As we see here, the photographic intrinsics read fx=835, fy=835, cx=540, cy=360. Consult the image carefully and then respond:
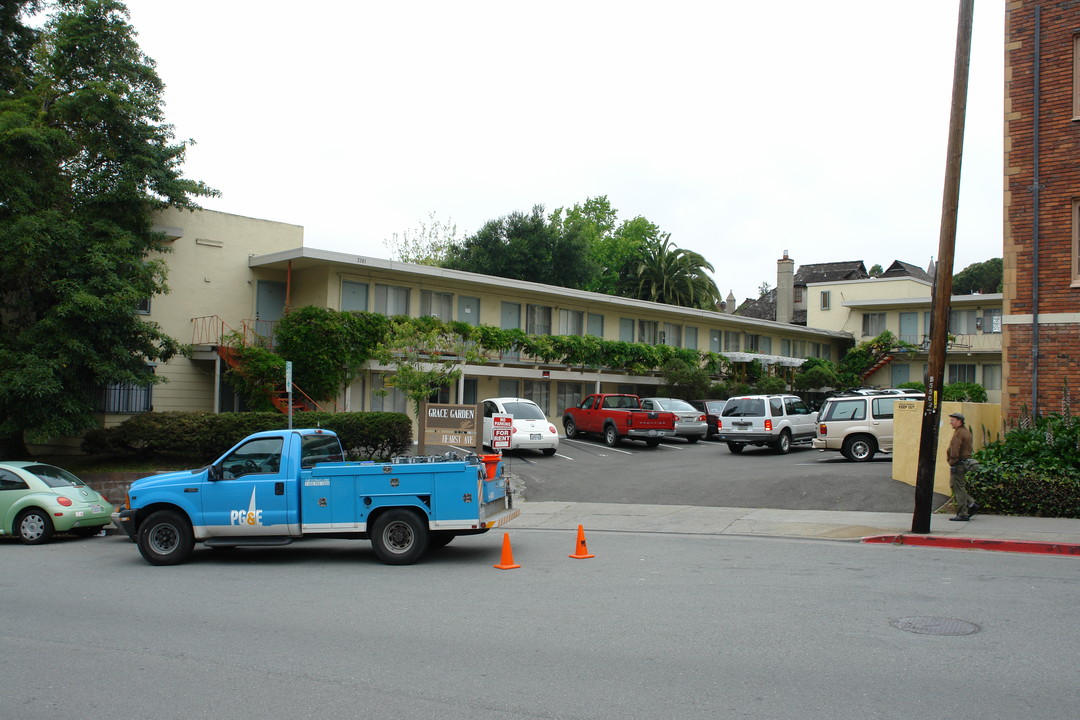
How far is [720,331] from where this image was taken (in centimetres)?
4334

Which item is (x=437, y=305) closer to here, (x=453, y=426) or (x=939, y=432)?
(x=453, y=426)

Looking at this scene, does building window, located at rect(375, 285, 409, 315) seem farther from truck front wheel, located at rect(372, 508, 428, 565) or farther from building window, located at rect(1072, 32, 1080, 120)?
building window, located at rect(1072, 32, 1080, 120)

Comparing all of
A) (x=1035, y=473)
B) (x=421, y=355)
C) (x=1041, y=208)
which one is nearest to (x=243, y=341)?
(x=421, y=355)

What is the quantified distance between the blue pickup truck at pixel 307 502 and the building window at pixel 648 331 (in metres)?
26.8

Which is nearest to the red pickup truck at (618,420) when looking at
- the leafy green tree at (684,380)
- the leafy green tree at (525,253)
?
the leafy green tree at (684,380)

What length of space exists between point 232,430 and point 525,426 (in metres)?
8.05

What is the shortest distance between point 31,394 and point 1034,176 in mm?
22164

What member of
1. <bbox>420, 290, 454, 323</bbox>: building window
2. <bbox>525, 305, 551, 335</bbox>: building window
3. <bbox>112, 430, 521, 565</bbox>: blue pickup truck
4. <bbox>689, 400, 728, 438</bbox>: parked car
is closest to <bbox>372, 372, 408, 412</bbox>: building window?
<bbox>420, 290, 454, 323</bbox>: building window

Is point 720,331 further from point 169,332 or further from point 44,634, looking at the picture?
point 44,634

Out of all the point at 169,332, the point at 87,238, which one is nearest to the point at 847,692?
the point at 87,238

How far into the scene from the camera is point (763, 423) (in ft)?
85.5

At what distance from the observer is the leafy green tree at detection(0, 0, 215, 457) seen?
19922 millimetres

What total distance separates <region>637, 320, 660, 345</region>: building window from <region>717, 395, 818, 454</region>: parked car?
38.9 ft

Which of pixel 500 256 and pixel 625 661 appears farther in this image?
pixel 500 256
